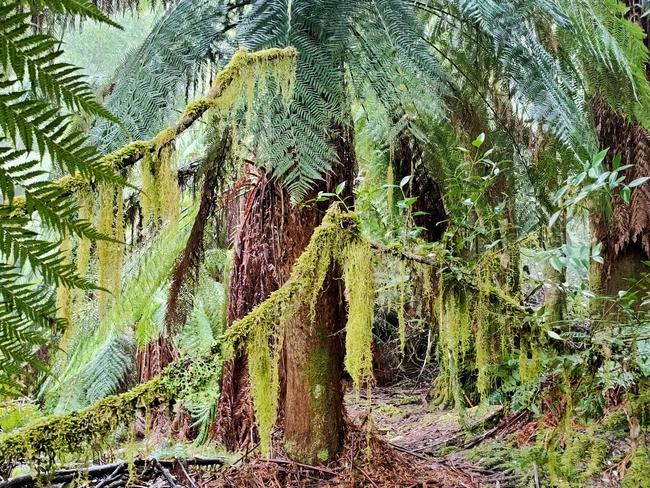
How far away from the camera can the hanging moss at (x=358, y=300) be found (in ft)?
5.52

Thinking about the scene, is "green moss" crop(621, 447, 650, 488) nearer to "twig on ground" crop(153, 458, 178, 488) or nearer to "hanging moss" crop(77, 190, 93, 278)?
"twig on ground" crop(153, 458, 178, 488)

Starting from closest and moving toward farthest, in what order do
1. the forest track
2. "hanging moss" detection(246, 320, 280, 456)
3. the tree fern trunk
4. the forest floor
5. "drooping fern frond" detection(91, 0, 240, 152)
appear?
"hanging moss" detection(246, 320, 280, 456) → "drooping fern frond" detection(91, 0, 240, 152) → the forest floor → the forest track → the tree fern trunk

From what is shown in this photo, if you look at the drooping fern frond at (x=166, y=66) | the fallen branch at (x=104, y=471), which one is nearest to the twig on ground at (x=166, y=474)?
the fallen branch at (x=104, y=471)

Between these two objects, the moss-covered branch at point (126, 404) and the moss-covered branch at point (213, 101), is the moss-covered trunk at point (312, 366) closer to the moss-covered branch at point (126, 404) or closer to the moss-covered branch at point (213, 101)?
the moss-covered branch at point (126, 404)

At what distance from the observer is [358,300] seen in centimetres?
170

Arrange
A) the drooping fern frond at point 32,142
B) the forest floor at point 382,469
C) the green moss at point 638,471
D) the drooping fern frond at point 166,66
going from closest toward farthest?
the drooping fern frond at point 32,142
the drooping fern frond at point 166,66
the green moss at point 638,471
the forest floor at point 382,469

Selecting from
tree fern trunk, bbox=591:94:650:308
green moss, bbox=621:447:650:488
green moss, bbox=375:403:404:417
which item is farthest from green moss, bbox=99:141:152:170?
green moss, bbox=375:403:404:417

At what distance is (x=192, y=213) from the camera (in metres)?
2.98

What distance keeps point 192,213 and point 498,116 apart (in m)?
1.66

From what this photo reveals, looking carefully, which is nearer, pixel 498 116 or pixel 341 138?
pixel 341 138

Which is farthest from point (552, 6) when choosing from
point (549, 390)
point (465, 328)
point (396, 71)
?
point (549, 390)

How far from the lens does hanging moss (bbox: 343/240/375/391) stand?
168cm

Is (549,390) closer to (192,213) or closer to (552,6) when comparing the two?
(552,6)

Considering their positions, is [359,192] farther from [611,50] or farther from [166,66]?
[611,50]
